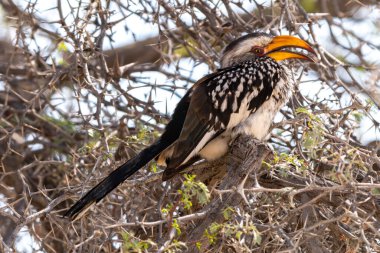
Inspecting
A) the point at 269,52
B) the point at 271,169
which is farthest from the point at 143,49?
the point at 271,169

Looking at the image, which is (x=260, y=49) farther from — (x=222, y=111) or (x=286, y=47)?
(x=222, y=111)

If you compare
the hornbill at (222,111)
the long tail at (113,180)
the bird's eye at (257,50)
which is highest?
the bird's eye at (257,50)

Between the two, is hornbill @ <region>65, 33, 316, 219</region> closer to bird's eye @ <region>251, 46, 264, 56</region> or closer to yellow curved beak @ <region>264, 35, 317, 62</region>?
yellow curved beak @ <region>264, 35, 317, 62</region>

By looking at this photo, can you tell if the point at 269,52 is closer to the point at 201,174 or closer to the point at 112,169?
the point at 201,174

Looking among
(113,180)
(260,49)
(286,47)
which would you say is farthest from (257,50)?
(113,180)

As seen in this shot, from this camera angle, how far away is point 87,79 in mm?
4422

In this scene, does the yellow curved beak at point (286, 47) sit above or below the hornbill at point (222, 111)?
above

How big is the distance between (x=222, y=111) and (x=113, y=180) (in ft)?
2.66

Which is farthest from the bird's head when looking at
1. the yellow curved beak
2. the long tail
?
the long tail

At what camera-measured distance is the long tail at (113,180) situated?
3697 millimetres

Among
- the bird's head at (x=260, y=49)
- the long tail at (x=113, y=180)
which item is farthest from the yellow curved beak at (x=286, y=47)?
the long tail at (x=113, y=180)

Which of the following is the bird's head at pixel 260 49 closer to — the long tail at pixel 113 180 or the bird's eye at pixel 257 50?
the bird's eye at pixel 257 50

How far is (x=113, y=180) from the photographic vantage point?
3.84m

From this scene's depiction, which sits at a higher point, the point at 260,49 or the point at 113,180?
the point at 260,49
